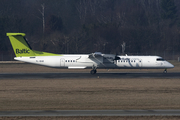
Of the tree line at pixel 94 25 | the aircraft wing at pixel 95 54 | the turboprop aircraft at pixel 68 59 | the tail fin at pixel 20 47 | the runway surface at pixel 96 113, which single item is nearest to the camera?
the runway surface at pixel 96 113

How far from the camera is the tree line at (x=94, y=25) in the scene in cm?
7588

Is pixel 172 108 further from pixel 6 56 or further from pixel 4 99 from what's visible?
pixel 6 56

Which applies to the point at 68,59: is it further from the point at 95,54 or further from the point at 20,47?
the point at 20,47

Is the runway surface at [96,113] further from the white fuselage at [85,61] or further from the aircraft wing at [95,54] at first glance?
the white fuselage at [85,61]

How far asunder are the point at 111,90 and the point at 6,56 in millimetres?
49664

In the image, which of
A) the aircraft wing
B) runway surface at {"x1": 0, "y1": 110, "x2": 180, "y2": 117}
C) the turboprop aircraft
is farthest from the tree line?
runway surface at {"x1": 0, "y1": 110, "x2": 180, "y2": 117}

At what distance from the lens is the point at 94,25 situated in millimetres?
80500

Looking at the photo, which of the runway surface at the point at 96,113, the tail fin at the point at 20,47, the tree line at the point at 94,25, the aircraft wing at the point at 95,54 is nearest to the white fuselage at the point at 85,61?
the aircraft wing at the point at 95,54

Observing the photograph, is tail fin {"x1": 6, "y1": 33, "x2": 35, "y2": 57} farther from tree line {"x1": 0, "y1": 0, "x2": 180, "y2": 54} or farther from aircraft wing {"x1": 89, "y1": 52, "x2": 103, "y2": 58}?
tree line {"x1": 0, "y1": 0, "x2": 180, "y2": 54}

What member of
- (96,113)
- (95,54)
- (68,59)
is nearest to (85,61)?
(95,54)

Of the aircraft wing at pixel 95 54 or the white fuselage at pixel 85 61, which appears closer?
the aircraft wing at pixel 95 54

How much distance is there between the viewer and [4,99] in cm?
1950

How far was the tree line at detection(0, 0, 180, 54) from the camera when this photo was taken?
2987 inches

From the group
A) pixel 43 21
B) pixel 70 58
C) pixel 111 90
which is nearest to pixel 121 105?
pixel 111 90
